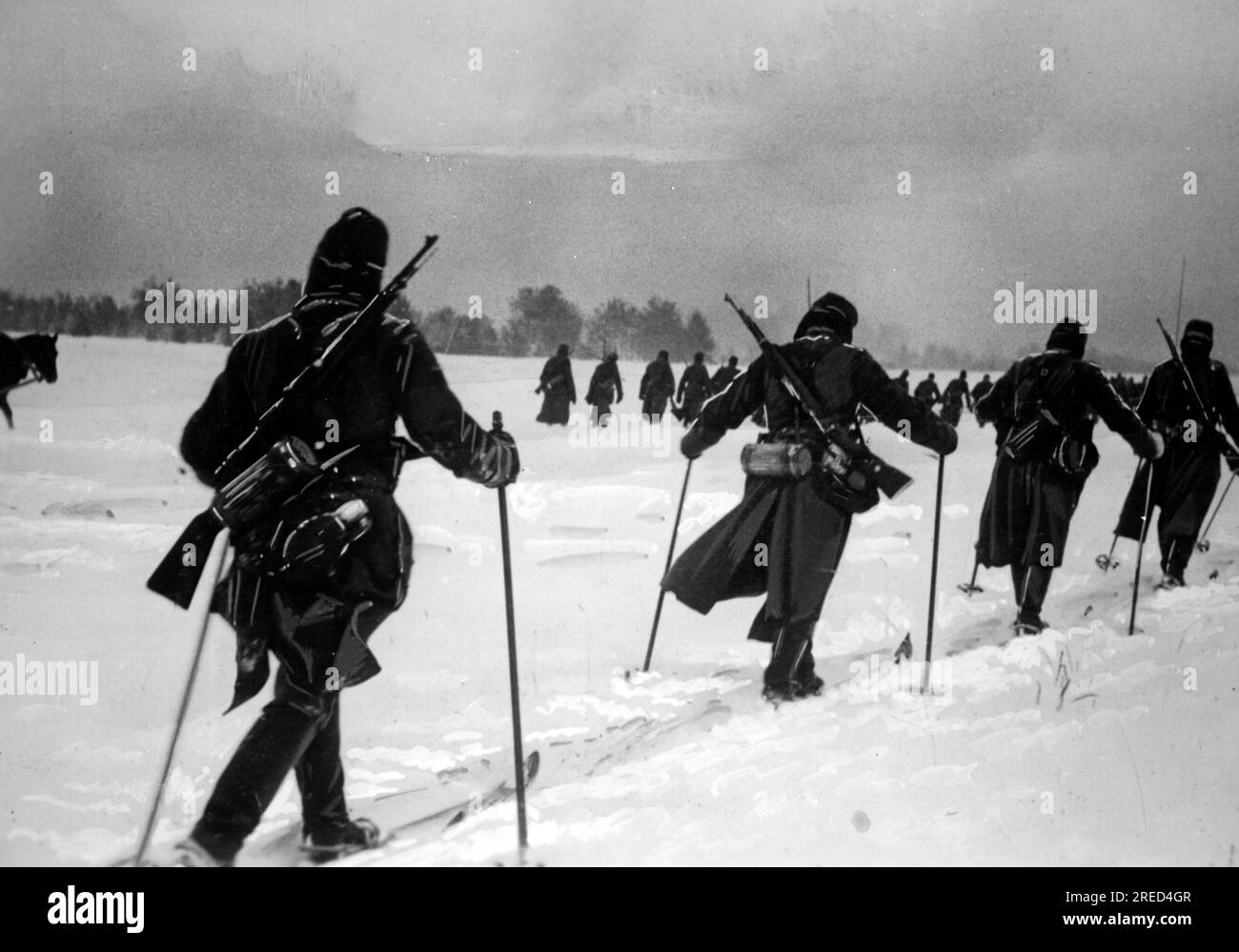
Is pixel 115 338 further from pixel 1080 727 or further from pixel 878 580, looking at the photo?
pixel 1080 727

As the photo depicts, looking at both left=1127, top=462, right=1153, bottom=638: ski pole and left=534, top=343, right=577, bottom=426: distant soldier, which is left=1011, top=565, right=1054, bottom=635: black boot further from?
left=534, top=343, right=577, bottom=426: distant soldier

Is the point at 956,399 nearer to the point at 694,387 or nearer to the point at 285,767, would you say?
the point at 694,387

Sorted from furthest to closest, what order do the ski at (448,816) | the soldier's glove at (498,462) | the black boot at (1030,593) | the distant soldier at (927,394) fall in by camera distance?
the black boot at (1030,593)
the distant soldier at (927,394)
the ski at (448,816)
the soldier's glove at (498,462)

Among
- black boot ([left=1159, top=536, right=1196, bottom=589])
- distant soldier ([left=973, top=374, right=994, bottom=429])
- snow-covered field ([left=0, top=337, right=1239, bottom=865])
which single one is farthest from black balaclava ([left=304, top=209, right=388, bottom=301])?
black boot ([left=1159, top=536, right=1196, bottom=589])

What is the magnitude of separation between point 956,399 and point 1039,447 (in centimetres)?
27

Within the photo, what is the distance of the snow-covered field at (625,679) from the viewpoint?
2568 millimetres

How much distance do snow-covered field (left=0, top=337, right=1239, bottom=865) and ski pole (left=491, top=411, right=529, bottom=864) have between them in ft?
0.11

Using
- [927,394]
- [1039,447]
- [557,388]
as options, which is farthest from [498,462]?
[1039,447]

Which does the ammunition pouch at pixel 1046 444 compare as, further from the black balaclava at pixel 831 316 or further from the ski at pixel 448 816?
the ski at pixel 448 816

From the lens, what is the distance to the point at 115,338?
2.58m

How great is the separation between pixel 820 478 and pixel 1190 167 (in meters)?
1.38

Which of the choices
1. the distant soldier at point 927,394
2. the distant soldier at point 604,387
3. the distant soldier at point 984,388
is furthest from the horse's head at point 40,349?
the distant soldier at point 984,388

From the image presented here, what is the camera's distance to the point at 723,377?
8.86 ft

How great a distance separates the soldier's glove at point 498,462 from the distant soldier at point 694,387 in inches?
19.1
